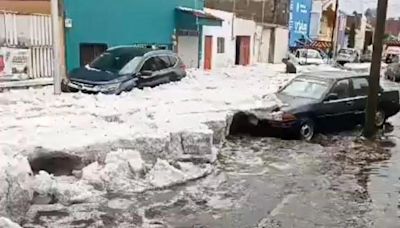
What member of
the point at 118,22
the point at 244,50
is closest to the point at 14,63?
the point at 118,22

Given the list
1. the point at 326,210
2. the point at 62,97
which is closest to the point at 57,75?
the point at 62,97

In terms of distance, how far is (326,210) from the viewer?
8.19 metres

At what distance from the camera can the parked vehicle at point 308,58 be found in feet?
137

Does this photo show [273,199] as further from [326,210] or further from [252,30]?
[252,30]

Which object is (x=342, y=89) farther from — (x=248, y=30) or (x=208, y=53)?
(x=248, y=30)

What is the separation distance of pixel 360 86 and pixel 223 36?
21.1 meters

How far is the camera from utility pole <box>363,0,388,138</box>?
13586 millimetres

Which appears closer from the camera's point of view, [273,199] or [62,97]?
[273,199]

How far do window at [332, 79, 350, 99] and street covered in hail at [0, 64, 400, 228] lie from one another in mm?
281

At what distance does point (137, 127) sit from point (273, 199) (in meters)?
3.31

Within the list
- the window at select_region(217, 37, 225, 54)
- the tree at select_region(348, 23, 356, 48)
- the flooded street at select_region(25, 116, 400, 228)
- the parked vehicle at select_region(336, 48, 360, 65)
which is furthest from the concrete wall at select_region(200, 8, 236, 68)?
the tree at select_region(348, 23, 356, 48)

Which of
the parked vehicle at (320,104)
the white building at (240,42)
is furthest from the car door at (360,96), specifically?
the white building at (240,42)

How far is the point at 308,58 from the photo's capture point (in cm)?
4294

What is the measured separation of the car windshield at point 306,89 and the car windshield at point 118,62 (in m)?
4.77
